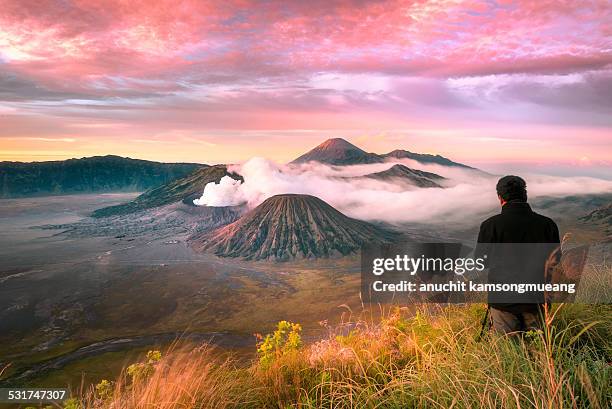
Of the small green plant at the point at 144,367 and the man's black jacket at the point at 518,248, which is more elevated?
the man's black jacket at the point at 518,248

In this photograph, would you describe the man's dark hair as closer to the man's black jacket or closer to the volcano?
the man's black jacket

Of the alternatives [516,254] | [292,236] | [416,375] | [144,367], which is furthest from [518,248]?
[292,236]

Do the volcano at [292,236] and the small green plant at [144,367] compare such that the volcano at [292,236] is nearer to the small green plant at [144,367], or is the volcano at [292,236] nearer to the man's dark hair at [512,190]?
the small green plant at [144,367]

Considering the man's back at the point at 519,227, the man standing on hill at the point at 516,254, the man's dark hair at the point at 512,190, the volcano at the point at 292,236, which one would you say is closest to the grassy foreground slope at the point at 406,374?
the man standing on hill at the point at 516,254

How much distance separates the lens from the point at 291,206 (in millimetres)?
199625

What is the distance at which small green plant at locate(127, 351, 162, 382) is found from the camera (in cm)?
555

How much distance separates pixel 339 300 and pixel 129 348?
49930mm

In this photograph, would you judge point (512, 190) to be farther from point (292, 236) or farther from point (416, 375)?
point (292, 236)

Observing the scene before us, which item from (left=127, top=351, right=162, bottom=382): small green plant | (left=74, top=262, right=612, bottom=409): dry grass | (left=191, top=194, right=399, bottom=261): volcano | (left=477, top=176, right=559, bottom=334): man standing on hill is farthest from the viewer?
(left=191, top=194, right=399, bottom=261): volcano

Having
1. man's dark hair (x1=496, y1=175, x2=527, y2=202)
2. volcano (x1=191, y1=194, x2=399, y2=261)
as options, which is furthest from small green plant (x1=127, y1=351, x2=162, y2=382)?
volcano (x1=191, y1=194, x2=399, y2=261)

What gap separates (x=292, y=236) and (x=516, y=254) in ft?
606

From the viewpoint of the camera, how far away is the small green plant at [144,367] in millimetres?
5549

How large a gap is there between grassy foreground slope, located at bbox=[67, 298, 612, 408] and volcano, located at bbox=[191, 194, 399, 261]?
173407 millimetres

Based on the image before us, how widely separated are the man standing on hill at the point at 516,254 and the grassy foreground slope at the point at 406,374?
0.90ft
